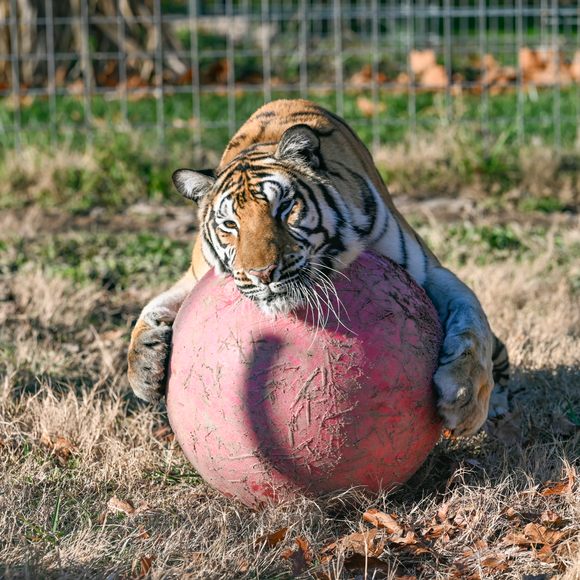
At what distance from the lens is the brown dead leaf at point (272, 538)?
328 cm

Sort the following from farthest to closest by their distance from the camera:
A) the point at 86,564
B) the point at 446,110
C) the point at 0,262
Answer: the point at 446,110 → the point at 0,262 → the point at 86,564

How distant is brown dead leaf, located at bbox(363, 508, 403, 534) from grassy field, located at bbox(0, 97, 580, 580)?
25 mm

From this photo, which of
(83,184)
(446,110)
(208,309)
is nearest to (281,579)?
(208,309)

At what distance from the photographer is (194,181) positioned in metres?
3.68

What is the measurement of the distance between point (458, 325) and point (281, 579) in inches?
43.4

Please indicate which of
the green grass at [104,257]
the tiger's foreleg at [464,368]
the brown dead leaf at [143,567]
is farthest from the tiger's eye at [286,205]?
the green grass at [104,257]

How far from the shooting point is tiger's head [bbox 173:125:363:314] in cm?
326

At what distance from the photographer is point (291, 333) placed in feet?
10.8

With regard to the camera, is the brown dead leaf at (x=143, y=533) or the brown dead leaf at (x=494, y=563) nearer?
the brown dead leaf at (x=494, y=563)

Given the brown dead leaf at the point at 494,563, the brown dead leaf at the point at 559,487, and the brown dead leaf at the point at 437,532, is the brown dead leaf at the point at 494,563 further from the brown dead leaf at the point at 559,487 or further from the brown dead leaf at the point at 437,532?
the brown dead leaf at the point at 559,487

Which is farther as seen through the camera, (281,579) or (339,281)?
(339,281)

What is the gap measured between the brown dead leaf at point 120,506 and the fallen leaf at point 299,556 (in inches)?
24.8

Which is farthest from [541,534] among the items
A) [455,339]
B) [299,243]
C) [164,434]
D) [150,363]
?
[164,434]

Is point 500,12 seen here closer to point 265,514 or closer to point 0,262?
point 0,262
